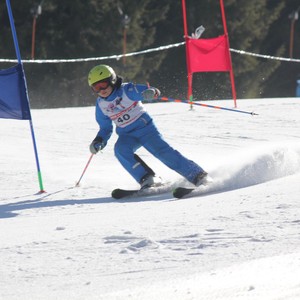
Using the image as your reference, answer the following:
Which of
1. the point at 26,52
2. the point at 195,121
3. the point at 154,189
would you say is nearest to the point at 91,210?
the point at 154,189

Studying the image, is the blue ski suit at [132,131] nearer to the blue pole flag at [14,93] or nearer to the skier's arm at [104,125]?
the skier's arm at [104,125]

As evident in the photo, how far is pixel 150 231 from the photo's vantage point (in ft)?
16.6

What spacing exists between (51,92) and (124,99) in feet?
76.6

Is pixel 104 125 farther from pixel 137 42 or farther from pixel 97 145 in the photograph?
pixel 137 42

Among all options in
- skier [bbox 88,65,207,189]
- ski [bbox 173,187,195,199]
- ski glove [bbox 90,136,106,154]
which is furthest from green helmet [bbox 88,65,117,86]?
ski [bbox 173,187,195,199]

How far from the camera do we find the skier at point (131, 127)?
723cm

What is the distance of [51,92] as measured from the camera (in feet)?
99.8

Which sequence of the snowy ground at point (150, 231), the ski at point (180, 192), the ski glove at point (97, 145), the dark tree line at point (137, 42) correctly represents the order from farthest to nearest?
1. the dark tree line at point (137, 42)
2. the ski glove at point (97, 145)
3. the ski at point (180, 192)
4. the snowy ground at point (150, 231)

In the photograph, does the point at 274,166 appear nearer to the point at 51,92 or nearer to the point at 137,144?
the point at 137,144

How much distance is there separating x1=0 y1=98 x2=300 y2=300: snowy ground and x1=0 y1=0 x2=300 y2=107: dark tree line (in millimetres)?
20574

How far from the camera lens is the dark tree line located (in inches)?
1196

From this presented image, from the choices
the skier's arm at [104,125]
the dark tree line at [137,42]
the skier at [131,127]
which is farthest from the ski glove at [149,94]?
the dark tree line at [137,42]

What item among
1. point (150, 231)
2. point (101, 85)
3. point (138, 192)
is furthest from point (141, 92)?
point (150, 231)

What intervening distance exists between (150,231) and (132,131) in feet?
8.00
